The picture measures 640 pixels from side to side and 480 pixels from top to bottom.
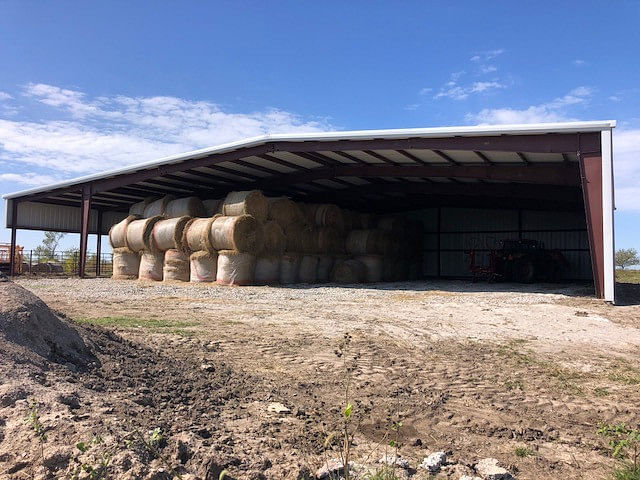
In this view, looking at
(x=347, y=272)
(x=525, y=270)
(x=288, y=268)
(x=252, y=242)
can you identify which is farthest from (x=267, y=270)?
(x=525, y=270)

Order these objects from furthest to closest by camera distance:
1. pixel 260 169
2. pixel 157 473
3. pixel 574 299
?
1. pixel 260 169
2. pixel 574 299
3. pixel 157 473

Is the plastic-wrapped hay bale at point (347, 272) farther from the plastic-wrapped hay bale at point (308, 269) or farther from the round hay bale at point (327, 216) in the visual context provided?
the round hay bale at point (327, 216)

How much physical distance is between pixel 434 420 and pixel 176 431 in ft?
6.87

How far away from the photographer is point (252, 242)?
19344 mm

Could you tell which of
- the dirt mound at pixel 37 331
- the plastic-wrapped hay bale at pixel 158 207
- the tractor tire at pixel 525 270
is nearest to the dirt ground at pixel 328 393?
the dirt mound at pixel 37 331

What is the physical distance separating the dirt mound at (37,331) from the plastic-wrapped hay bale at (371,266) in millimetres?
19368

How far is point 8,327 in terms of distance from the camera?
436 centimetres

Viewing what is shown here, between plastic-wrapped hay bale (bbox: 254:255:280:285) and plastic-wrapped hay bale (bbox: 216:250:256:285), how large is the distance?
50 centimetres

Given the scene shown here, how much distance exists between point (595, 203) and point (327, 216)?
11982 millimetres

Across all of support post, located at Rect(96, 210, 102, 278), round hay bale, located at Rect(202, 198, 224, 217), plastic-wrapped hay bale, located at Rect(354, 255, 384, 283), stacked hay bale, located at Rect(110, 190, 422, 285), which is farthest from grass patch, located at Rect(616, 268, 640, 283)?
support post, located at Rect(96, 210, 102, 278)

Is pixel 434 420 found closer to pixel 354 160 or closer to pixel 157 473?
pixel 157 473

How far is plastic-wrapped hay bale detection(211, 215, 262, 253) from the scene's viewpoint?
18.8 m

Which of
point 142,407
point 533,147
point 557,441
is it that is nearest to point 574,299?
point 533,147

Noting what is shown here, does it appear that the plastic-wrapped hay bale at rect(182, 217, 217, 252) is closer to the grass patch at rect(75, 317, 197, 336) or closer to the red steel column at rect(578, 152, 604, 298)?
the grass patch at rect(75, 317, 197, 336)
